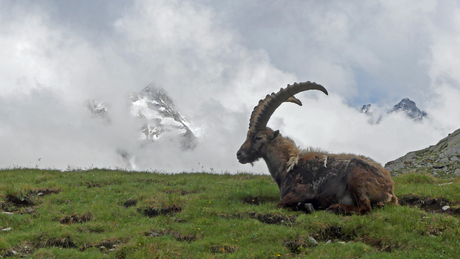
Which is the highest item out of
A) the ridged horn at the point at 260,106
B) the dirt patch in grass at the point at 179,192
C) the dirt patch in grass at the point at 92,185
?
the ridged horn at the point at 260,106

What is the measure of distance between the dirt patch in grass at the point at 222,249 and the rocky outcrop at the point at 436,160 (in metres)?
13.5

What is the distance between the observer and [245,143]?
1227 centimetres

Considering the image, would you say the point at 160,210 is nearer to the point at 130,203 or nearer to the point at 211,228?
the point at 130,203

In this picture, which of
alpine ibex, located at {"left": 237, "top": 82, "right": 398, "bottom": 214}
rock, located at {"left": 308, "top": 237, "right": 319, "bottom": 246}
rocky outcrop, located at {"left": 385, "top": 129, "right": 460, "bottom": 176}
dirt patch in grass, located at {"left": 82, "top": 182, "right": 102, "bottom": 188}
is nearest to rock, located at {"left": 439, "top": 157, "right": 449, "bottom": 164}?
rocky outcrop, located at {"left": 385, "top": 129, "right": 460, "bottom": 176}

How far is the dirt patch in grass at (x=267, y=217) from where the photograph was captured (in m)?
9.50

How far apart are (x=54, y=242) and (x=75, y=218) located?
72.6 inches

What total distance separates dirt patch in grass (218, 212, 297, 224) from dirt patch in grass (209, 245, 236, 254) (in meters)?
1.86

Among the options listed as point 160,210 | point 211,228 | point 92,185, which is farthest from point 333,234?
point 92,185

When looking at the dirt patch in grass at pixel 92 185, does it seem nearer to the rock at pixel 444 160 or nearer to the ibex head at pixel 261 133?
the ibex head at pixel 261 133

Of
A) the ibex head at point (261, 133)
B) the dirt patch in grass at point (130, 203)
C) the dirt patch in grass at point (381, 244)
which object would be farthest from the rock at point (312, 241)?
the dirt patch in grass at point (130, 203)

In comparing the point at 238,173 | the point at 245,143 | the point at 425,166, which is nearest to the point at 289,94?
the point at 245,143

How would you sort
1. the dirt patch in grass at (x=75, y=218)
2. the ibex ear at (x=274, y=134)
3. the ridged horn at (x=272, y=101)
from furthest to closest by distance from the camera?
1. the ibex ear at (x=274, y=134)
2. the ridged horn at (x=272, y=101)
3. the dirt patch in grass at (x=75, y=218)

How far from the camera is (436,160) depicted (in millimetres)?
19797

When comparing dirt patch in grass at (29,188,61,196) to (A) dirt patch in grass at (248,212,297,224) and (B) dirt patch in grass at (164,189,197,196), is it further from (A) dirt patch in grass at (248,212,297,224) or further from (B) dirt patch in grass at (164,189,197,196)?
(A) dirt patch in grass at (248,212,297,224)
